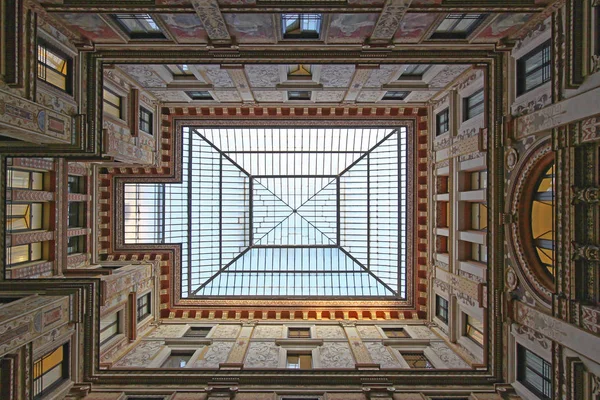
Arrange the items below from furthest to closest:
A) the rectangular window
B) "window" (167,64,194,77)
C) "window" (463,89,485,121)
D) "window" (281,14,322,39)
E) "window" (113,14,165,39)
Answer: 1. "window" (167,64,194,77)
2. the rectangular window
3. "window" (463,89,485,121)
4. "window" (281,14,322,39)
5. "window" (113,14,165,39)

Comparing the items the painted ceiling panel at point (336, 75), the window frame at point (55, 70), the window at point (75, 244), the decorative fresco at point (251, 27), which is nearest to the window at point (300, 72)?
the painted ceiling panel at point (336, 75)

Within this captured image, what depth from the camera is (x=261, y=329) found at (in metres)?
20.4

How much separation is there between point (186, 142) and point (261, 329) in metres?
13.7

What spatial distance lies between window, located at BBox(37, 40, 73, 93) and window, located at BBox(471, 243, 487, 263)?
19198 millimetres

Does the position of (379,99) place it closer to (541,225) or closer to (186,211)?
(541,225)

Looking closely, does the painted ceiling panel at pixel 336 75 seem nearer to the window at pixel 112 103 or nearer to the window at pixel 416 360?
the window at pixel 112 103

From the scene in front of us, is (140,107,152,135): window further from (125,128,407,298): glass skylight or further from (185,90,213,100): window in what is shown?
(125,128,407,298): glass skylight

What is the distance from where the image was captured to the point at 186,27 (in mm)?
13344

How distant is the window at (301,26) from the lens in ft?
45.1

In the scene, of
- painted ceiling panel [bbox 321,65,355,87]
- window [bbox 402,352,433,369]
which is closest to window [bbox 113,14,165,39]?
painted ceiling panel [bbox 321,65,355,87]

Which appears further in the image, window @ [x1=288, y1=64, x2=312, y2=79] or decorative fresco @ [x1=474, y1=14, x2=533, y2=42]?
window @ [x1=288, y1=64, x2=312, y2=79]

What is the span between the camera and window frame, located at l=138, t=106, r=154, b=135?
21.1 metres

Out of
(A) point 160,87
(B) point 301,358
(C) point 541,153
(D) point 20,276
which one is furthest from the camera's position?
(A) point 160,87

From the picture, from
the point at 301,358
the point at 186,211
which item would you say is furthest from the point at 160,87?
the point at 301,358
